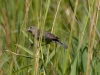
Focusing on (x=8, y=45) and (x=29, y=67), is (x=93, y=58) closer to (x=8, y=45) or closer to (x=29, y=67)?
(x=29, y=67)

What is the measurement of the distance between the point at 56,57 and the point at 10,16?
4.49ft

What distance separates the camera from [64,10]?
4.83 metres

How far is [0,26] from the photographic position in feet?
13.2

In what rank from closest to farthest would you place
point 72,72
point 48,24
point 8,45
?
point 72,72 → point 8,45 → point 48,24

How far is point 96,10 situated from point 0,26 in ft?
5.36

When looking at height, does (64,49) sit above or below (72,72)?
above

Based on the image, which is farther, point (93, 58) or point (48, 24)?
point (48, 24)

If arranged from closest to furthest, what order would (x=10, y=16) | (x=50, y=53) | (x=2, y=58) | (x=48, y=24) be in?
(x=2, y=58) < (x=50, y=53) < (x=10, y=16) < (x=48, y=24)

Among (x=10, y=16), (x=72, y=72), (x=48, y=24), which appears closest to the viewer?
(x=72, y=72)

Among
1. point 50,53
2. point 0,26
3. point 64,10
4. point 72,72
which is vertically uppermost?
point 64,10

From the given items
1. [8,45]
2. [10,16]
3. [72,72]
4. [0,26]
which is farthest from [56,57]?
[10,16]

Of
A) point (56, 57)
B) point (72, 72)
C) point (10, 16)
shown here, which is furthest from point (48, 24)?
point (72, 72)

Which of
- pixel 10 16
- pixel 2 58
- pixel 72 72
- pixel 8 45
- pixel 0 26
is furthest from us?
pixel 10 16

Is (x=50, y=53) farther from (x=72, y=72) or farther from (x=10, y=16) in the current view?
(x=10, y=16)
